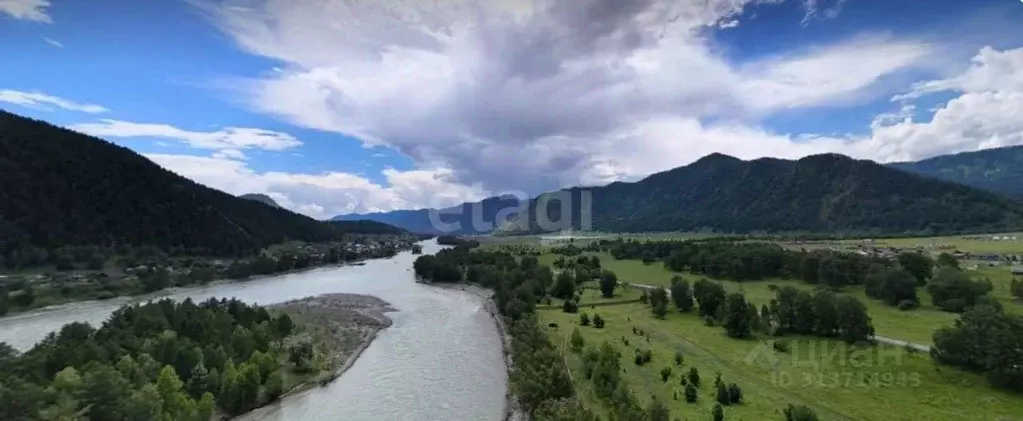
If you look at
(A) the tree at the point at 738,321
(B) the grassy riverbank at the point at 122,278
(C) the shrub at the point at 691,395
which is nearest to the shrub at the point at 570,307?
(A) the tree at the point at 738,321

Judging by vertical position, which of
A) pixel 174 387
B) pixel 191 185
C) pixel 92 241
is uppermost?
pixel 191 185

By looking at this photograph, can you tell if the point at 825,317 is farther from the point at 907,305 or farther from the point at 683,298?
the point at 907,305

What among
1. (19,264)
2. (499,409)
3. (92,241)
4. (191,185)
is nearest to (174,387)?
(499,409)

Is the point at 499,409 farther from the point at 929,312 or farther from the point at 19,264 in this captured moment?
the point at 19,264

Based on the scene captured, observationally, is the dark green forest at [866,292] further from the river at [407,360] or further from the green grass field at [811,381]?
the river at [407,360]

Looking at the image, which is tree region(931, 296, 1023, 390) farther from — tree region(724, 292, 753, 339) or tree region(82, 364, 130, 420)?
tree region(82, 364, 130, 420)

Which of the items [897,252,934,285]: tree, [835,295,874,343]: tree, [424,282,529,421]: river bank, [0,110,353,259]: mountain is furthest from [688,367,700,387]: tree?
[0,110,353,259]: mountain
